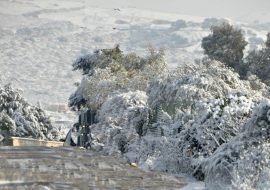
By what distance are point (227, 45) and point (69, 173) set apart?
2584 inches

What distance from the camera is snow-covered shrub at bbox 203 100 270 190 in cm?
1670

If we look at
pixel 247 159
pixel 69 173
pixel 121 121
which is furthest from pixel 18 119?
pixel 69 173

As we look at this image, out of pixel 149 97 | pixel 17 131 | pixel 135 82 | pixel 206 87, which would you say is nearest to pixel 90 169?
pixel 206 87

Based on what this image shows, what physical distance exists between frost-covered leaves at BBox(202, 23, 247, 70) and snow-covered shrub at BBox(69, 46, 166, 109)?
708 inches

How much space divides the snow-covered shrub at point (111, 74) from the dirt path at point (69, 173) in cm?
3274

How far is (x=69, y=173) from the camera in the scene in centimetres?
1497

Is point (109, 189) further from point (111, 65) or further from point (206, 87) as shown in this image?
point (111, 65)

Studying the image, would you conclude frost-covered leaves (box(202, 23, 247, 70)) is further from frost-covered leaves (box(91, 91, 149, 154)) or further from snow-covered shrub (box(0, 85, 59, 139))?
frost-covered leaves (box(91, 91, 149, 154))

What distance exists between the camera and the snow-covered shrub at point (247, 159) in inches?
658

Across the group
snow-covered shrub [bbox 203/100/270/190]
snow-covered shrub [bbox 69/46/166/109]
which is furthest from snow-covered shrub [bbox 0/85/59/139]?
snow-covered shrub [bbox 203/100/270/190]

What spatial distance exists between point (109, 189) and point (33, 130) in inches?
2618

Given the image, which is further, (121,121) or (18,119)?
(18,119)

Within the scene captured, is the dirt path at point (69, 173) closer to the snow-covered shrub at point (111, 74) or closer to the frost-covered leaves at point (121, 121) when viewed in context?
the frost-covered leaves at point (121, 121)

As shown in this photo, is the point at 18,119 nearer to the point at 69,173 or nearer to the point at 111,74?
the point at 111,74
